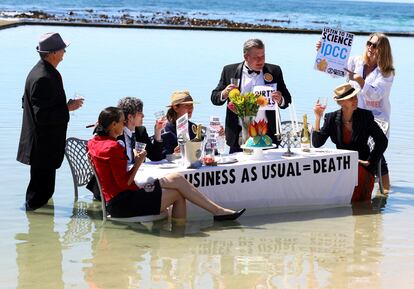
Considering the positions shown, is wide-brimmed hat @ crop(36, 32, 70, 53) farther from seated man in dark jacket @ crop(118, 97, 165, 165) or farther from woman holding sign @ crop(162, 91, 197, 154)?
woman holding sign @ crop(162, 91, 197, 154)

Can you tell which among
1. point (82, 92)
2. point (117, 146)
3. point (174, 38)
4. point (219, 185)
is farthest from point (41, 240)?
point (174, 38)

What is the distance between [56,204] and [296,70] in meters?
13.4

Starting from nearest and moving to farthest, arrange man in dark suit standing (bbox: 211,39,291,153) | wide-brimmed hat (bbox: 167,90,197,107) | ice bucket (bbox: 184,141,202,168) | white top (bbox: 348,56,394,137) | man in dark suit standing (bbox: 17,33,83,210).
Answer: ice bucket (bbox: 184,141,202,168), man in dark suit standing (bbox: 17,33,83,210), wide-brimmed hat (bbox: 167,90,197,107), man in dark suit standing (bbox: 211,39,291,153), white top (bbox: 348,56,394,137)

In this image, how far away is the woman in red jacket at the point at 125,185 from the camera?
24.4 feet

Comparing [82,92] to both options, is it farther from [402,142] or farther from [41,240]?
[41,240]

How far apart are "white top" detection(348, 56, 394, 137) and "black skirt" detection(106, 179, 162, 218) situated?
2.53m

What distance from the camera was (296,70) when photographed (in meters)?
21.5

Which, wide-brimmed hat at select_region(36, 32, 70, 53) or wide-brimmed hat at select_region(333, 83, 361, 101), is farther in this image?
wide-brimmed hat at select_region(333, 83, 361, 101)

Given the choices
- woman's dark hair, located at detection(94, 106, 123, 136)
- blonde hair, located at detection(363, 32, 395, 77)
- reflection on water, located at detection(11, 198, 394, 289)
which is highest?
blonde hair, located at detection(363, 32, 395, 77)

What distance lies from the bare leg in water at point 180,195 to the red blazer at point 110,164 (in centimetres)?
25

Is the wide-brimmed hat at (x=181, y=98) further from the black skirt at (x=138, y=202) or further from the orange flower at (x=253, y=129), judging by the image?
the black skirt at (x=138, y=202)

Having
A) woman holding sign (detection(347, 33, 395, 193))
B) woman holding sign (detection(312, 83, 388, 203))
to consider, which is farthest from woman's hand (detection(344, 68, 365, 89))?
woman holding sign (detection(312, 83, 388, 203))

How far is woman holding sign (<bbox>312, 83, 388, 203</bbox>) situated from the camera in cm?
875

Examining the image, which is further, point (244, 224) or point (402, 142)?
point (402, 142)
